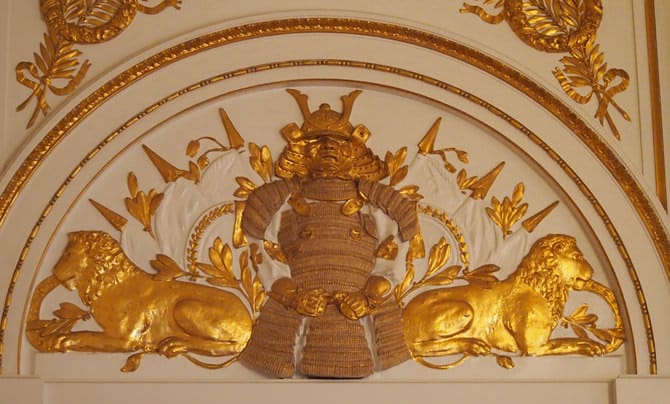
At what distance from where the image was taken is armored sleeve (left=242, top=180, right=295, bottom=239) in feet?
14.4

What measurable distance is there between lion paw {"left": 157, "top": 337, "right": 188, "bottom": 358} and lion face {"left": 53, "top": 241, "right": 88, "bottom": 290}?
14.8 inches

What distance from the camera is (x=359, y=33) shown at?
453cm

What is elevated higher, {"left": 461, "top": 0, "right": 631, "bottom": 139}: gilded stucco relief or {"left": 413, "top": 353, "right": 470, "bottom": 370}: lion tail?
{"left": 461, "top": 0, "right": 631, "bottom": 139}: gilded stucco relief

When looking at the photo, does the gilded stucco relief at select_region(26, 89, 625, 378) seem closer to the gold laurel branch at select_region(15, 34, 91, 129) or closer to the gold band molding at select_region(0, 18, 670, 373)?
the gold band molding at select_region(0, 18, 670, 373)

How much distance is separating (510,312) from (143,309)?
1321 millimetres

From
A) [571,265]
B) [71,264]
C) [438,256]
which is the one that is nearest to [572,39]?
[571,265]

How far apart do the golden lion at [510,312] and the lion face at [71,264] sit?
118cm

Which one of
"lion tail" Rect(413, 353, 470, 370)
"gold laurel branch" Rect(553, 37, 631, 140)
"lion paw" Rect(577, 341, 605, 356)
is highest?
"gold laurel branch" Rect(553, 37, 631, 140)

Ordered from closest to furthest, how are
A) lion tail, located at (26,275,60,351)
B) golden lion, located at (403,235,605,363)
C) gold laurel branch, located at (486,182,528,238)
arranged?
lion tail, located at (26,275,60,351)
golden lion, located at (403,235,605,363)
gold laurel branch, located at (486,182,528,238)

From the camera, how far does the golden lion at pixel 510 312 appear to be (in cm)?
438

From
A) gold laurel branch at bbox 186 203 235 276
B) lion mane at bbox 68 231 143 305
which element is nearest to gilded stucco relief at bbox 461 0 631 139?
gold laurel branch at bbox 186 203 235 276

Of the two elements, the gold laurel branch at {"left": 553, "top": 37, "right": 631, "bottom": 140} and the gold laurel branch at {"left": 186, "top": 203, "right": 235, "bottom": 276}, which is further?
the gold laurel branch at {"left": 553, "top": 37, "right": 631, "bottom": 140}

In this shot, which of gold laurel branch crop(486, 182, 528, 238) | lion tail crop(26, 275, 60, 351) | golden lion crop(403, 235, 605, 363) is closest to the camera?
lion tail crop(26, 275, 60, 351)

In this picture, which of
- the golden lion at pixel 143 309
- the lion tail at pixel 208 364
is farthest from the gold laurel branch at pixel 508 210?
the lion tail at pixel 208 364
